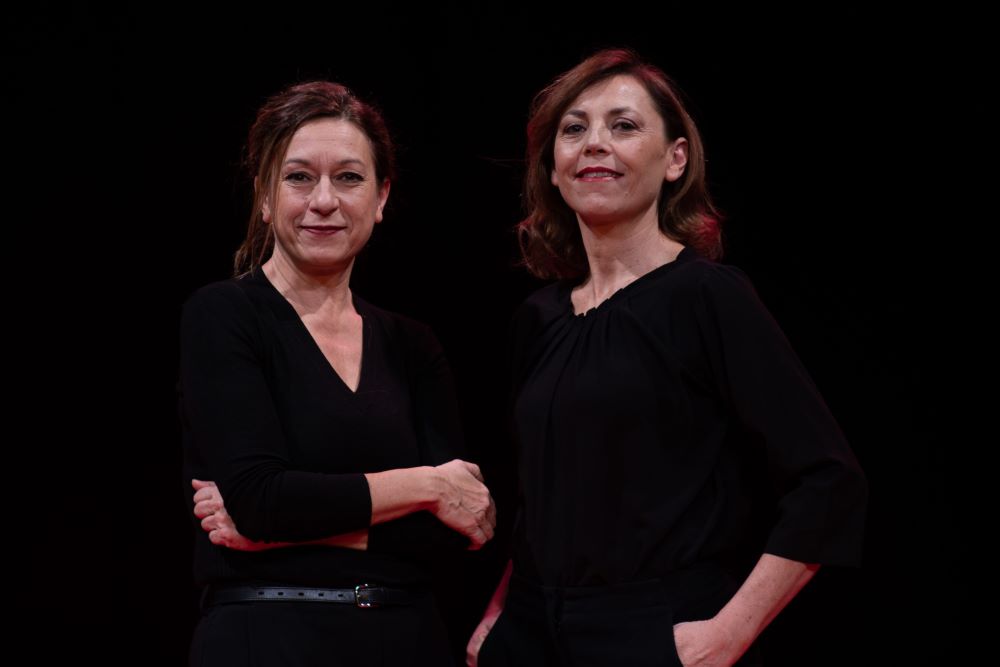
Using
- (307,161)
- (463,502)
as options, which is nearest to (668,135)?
(307,161)

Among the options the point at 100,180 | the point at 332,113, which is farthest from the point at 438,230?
the point at 332,113

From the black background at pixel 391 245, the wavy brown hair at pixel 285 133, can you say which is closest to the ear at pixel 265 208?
the wavy brown hair at pixel 285 133

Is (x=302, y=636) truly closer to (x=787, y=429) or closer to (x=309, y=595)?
(x=309, y=595)

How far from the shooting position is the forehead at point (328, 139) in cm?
219

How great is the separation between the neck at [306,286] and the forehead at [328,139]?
0.73 ft

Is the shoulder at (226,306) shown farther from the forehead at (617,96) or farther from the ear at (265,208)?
the forehead at (617,96)

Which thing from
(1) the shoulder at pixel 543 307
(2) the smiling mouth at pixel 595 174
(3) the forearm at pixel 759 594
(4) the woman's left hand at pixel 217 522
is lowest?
(3) the forearm at pixel 759 594

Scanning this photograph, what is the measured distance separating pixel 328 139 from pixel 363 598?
35.4 inches

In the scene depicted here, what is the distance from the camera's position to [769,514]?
12.2ft

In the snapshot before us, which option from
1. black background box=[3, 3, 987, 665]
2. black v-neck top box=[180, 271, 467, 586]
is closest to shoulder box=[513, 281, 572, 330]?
black v-neck top box=[180, 271, 467, 586]

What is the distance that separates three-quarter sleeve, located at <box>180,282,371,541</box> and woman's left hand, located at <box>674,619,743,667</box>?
23.2 inches

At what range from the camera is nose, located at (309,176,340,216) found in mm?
2154

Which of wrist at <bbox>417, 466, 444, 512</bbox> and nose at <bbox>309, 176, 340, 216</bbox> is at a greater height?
nose at <bbox>309, 176, 340, 216</bbox>

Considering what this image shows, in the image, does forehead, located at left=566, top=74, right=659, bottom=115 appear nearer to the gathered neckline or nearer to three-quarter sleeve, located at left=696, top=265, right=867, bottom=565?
the gathered neckline
